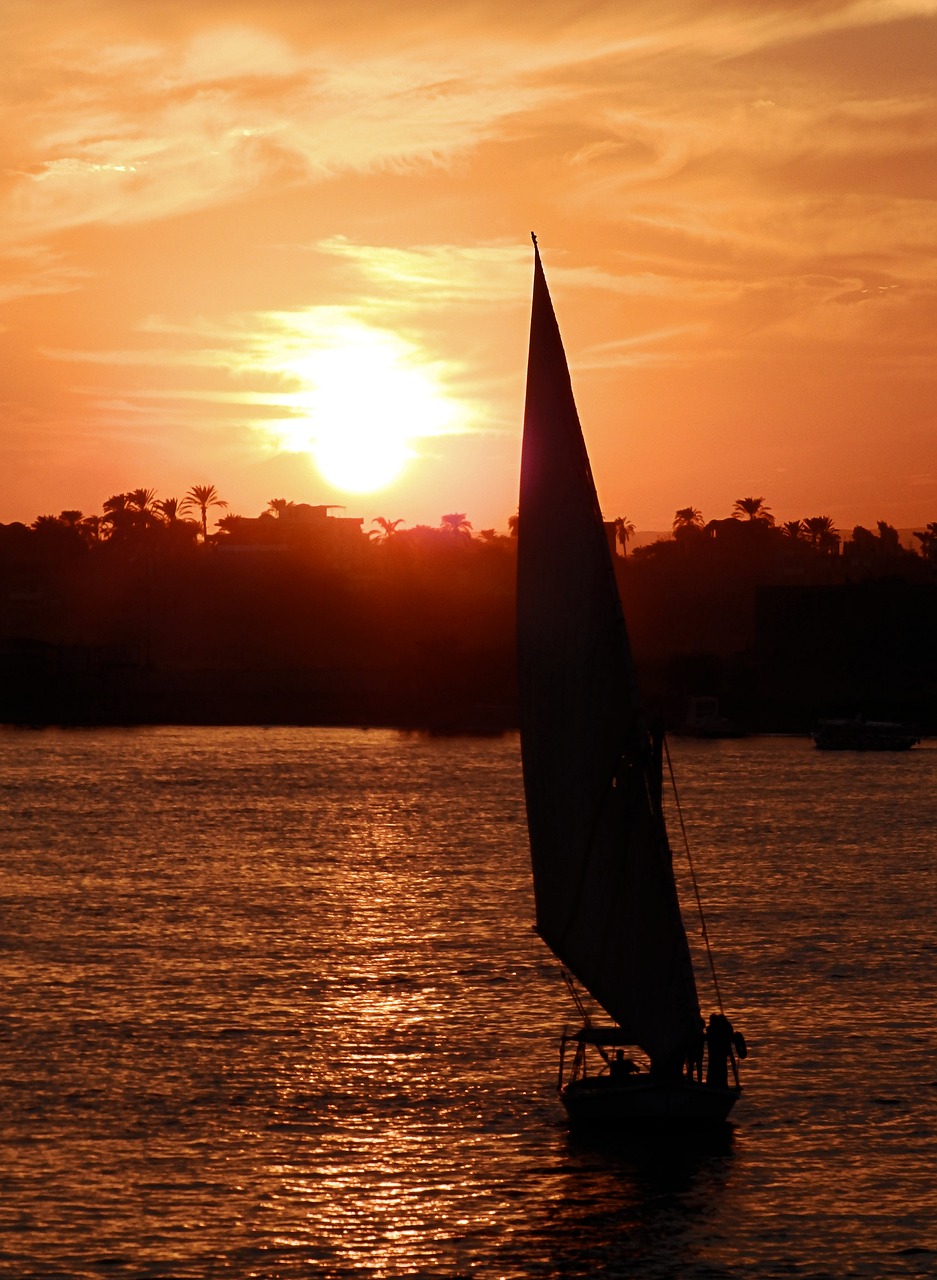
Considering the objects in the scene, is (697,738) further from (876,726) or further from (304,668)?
(304,668)

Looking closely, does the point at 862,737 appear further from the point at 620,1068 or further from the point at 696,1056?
the point at 696,1056

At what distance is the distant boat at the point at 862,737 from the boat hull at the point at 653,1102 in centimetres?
12290

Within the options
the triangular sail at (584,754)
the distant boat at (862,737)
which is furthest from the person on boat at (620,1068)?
the distant boat at (862,737)

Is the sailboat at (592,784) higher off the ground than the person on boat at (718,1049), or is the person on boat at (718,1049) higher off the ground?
the sailboat at (592,784)

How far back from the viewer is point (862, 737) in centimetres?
15350

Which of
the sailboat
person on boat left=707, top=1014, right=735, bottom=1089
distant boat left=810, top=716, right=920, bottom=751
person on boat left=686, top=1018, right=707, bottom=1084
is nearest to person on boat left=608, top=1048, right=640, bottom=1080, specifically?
the sailboat

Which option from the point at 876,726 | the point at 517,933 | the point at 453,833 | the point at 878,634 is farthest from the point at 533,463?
the point at 878,634

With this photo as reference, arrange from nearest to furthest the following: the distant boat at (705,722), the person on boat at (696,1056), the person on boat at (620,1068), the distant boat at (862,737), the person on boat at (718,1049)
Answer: the person on boat at (696,1056)
the person on boat at (718,1049)
the person on boat at (620,1068)
the distant boat at (862,737)
the distant boat at (705,722)

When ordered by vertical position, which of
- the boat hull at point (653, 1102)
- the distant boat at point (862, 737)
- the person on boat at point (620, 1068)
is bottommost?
the boat hull at point (653, 1102)

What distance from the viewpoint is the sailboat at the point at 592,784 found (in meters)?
31.0

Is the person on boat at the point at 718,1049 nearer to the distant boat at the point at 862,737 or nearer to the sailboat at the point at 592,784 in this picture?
the sailboat at the point at 592,784

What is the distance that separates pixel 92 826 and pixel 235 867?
19.6m

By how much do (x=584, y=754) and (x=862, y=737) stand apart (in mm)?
125714

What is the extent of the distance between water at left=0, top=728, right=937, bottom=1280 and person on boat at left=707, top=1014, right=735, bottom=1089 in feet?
5.00
